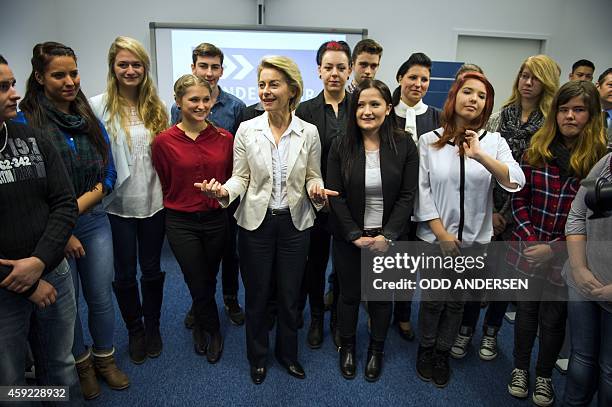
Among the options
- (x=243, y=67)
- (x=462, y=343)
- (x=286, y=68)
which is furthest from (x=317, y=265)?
(x=243, y=67)

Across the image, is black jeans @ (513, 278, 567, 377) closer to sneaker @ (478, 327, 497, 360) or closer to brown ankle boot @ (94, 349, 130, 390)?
sneaker @ (478, 327, 497, 360)

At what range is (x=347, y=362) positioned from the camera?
223 cm

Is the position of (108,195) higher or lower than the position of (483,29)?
lower

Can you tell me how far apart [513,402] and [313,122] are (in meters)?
1.86

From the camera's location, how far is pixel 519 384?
6.85ft

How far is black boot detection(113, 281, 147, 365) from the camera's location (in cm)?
219

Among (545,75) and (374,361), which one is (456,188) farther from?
(374,361)

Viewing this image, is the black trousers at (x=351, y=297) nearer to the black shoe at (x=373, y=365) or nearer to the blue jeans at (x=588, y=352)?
the black shoe at (x=373, y=365)

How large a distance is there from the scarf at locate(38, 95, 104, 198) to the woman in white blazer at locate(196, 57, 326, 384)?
0.54m

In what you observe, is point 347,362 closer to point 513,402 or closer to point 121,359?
point 513,402

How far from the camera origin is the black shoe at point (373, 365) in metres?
2.19

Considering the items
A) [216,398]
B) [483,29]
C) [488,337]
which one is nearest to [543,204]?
[488,337]

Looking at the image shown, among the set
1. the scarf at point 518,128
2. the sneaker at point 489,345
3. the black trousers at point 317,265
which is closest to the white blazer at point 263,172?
the black trousers at point 317,265

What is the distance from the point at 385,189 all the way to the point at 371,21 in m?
3.96
